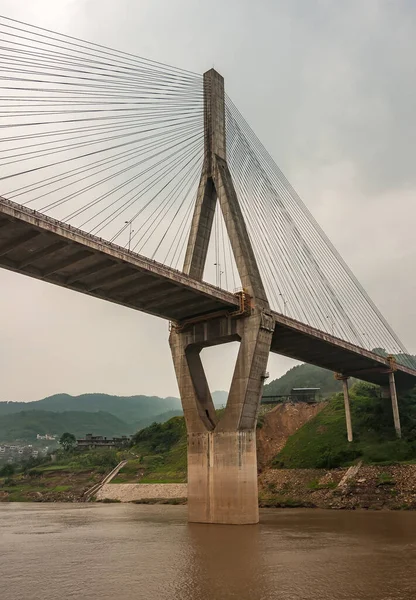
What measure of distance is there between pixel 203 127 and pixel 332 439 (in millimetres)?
40747

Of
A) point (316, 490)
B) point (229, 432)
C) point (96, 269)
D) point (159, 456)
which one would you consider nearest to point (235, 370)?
point (229, 432)

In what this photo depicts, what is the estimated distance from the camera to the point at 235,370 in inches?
1538

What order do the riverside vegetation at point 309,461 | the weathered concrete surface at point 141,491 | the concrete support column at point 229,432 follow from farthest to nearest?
1. the weathered concrete surface at point 141,491
2. the riverside vegetation at point 309,461
3. the concrete support column at point 229,432

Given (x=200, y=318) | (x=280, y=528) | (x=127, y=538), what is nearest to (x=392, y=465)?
(x=280, y=528)

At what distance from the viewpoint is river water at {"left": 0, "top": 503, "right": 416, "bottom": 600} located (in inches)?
675

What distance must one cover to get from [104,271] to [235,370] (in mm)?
12146

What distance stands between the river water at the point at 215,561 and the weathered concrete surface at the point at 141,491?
26.1 m

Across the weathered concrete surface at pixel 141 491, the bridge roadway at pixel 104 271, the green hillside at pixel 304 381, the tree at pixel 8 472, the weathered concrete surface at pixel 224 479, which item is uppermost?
the green hillside at pixel 304 381

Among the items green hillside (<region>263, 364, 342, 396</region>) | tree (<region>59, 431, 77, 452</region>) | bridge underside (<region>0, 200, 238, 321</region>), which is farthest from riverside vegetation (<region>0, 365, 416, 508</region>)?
green hillside (<region>263, 364, 342, 396</region>)

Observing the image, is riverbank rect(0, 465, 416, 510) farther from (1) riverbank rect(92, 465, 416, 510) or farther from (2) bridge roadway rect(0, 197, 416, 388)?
(2) bridge roadway rect(0, 197, 416, 388)

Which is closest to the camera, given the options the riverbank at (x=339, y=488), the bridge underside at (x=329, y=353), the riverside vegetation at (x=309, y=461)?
the bridge underside at (x=329, y=353)

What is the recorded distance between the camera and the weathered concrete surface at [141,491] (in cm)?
6469

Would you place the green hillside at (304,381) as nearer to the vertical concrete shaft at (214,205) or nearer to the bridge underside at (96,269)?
the vertical concrete shaft at (214,205)

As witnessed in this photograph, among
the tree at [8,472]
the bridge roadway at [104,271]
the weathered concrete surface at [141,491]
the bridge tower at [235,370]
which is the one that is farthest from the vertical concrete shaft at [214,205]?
the tree at [8,472]
